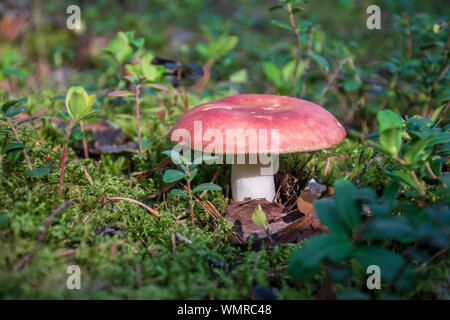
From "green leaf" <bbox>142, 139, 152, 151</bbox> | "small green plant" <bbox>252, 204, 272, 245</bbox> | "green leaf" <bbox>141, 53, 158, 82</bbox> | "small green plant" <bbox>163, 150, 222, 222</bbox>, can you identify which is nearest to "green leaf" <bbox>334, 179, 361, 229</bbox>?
"small green plant" <bbox>252, 204, 272, 245</bbox>

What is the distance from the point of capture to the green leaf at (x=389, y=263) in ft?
3.37

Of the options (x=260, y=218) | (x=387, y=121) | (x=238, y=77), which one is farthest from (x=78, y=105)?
(x=238, y=77)

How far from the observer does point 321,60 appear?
7.98 ft

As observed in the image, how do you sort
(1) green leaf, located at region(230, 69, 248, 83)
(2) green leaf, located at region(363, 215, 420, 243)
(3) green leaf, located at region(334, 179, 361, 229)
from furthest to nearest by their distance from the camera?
(1) green leaf, located at region(230, 69, 248, 83)
(3) green leaf, located at region(334, 179, 361, 229)
(2) green leaf, located at region(363, 215, 420, 243)

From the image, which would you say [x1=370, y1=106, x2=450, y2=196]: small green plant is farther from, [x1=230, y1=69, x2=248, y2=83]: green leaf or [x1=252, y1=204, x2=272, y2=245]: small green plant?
[x1=230, y1=69, x2=248, y2=83]: green leaf

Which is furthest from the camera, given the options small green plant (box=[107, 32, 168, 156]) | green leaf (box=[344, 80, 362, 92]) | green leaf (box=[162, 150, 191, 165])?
green leaf (box=[344, 80, 362, 92])

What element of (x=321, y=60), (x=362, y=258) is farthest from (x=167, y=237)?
(x=321, y=60)

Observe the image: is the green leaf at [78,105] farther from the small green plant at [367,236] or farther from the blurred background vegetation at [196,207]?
the small green plant at [367,236]

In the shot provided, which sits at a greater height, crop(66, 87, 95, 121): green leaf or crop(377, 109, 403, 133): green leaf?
crop(66, 87, 95, 121): green leaf

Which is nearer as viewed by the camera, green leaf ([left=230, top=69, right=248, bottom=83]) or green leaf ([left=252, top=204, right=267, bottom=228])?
green leaf ([left=252, top=204, right=267, bottom=228])

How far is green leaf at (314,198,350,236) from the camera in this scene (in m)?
1.18

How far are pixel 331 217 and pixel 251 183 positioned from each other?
75 cm

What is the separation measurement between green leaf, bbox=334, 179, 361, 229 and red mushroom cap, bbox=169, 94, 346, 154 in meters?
0.32
